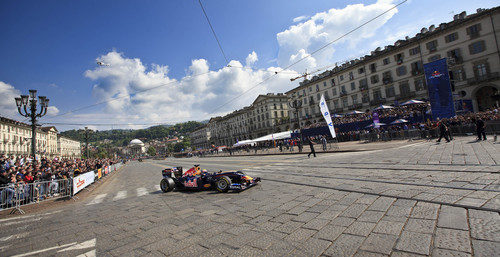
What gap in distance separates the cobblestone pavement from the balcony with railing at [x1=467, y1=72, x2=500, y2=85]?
3319 cm

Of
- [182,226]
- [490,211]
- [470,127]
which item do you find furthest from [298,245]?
[470,127]

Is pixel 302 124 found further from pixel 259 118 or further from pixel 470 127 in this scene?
pixel 470 127

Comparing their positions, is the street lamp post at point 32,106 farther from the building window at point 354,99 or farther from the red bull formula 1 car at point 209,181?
the building window at point 354,99

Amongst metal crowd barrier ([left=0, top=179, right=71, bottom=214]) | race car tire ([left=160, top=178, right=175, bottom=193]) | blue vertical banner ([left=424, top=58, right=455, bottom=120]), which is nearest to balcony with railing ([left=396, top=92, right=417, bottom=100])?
blue vertical banner ([left=424, top=58, right=455, bottom=120])

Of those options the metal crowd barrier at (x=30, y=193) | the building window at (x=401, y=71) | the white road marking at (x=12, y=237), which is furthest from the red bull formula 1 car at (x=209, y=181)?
the building window at (x=401, y=71)

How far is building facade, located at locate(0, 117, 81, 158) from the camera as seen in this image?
143 ft

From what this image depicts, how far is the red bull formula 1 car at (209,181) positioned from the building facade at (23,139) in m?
50.0

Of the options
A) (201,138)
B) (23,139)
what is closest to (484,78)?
(23,139)

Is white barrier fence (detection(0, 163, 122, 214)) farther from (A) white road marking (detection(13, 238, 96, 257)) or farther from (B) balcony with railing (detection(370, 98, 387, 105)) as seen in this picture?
(B) balcony with railing (detection(370, 98, 387, 105))

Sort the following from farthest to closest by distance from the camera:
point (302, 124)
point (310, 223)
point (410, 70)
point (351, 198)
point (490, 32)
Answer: point (302, 124), point (410, 70), point (490, 32), point (351, 198), point (310, 223)

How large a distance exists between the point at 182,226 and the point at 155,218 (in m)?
1.17

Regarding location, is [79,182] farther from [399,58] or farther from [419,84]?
[399,58]

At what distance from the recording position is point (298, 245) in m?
2.97

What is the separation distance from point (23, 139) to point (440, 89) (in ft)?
255
